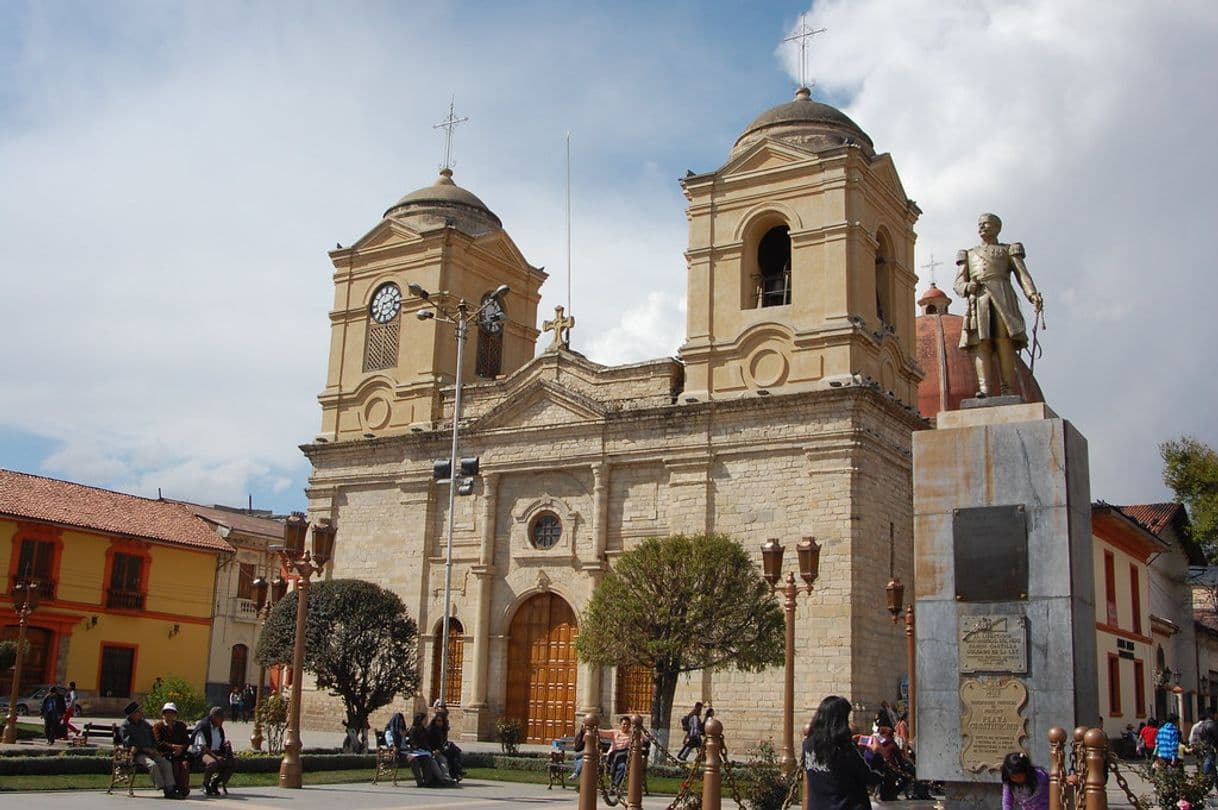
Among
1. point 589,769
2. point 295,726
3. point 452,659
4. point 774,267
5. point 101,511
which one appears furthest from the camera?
point 101,511

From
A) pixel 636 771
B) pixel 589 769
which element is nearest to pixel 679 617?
pixel 636 771

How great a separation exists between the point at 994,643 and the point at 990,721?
67 centimetres

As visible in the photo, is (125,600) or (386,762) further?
(125,600)

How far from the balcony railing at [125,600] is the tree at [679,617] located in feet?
79.2

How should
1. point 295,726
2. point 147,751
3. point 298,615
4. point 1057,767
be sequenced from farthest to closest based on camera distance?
point 298,615, point 295,726, point 147,751, point 1057,767

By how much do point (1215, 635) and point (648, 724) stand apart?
34.3 meters

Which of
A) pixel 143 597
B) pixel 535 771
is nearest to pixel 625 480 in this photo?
pixel 535 771

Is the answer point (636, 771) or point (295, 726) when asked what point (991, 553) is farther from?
point (295, 726)

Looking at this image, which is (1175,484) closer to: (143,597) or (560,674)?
(560,674)

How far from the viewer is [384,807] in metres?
14.5

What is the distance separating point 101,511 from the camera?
4322 cm

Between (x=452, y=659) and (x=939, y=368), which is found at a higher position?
(x=939, y=368)

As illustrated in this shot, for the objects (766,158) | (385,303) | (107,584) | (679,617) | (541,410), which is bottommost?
(679,617)

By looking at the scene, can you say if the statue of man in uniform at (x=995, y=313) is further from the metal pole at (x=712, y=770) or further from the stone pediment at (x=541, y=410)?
the stone pediment at (x=541, y=410)
